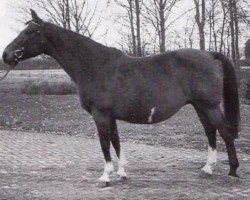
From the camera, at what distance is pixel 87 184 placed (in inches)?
259

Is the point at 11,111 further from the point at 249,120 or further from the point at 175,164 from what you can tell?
the point at 175,164

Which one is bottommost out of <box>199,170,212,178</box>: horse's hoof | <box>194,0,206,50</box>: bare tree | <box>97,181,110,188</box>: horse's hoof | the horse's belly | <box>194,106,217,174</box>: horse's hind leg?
<box>97,181,110,188</box>: horse's hoof

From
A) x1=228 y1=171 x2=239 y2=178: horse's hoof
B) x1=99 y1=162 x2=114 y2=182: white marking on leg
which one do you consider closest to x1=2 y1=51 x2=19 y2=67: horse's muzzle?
x1=99 y1=162 x2=114 y2=182: white marking on leg

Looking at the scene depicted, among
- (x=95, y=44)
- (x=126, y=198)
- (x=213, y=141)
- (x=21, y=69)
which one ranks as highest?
(x=21, y=69)

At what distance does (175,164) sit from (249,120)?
6610 millimetres

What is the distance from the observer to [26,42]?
6.39 m

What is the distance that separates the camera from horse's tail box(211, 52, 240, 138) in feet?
22.4

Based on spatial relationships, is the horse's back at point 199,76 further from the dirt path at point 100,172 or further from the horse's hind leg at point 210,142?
the dirt path at point 100,172

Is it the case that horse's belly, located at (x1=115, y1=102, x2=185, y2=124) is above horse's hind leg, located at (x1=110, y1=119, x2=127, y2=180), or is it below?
above

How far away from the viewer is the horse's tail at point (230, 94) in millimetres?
6812

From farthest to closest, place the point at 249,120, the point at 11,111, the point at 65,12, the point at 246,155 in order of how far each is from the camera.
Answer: the point at 65,12
the point at 11,111
the point at 249,120
the point at 246,155

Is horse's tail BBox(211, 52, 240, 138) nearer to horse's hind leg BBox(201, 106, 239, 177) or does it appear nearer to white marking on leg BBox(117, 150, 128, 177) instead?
horse's hind leg BBox(201, 106, 239, 177)

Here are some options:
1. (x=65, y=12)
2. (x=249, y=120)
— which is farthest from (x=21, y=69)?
(x=249, y=120)

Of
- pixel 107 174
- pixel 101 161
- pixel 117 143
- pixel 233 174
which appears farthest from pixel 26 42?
pixel 233 174
